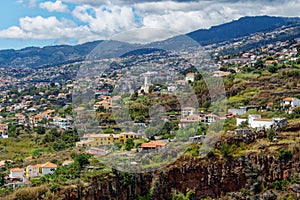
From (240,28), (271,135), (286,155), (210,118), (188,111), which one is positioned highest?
(240,28)

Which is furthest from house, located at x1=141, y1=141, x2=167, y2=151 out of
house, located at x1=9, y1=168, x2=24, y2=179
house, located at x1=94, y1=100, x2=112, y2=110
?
house, located at x1=9, y1=168, x2=24, y2=179

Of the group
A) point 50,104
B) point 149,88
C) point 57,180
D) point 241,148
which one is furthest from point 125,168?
point 50,104

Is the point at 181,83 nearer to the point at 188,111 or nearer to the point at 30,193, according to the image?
the point at 188,111

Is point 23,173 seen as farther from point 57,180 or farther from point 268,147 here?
point 268,147

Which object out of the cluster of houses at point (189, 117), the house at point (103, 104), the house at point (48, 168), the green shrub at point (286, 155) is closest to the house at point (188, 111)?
the cluster of houses at point (189, 117)

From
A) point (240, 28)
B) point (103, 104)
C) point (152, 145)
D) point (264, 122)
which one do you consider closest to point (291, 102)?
point (264, 122)

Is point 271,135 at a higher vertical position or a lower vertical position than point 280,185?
higher

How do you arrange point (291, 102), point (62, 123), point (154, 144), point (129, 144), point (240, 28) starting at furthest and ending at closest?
point (240, 28) < point (62, 123) < point (291, 102) < point (154, 144) < point (129, 144)

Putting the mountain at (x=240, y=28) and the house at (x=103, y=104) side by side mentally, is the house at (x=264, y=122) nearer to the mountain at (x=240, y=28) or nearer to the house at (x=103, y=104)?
the house at (x=103, y=104)
